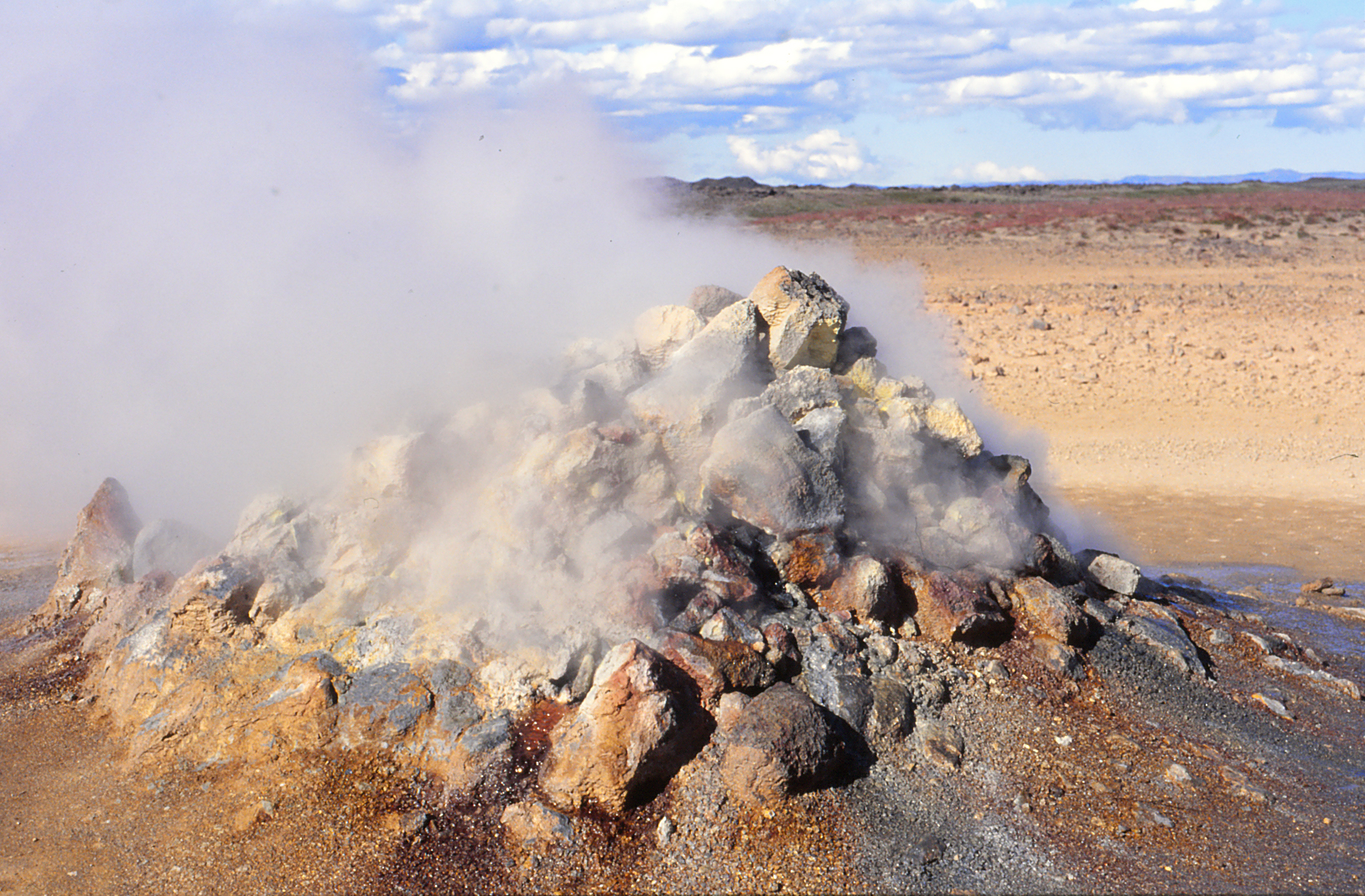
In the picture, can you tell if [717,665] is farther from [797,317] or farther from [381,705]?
[797,317]

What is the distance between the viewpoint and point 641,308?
5.21m

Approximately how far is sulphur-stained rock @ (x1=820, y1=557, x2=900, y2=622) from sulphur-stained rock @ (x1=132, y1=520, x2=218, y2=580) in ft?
9.44

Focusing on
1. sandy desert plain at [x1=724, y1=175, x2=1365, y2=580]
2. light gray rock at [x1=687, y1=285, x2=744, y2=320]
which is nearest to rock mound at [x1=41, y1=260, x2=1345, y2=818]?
light gray rock at [x1=687, y1=285, x2=744, y2=320]

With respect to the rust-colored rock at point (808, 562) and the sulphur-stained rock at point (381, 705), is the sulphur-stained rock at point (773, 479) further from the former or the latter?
the sulphur-stained rock at point (381, 705)

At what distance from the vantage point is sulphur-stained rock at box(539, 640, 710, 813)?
326cm

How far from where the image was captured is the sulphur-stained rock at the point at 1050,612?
4.09 m

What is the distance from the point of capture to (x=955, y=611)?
398 cm

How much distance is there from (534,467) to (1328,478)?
760 cm

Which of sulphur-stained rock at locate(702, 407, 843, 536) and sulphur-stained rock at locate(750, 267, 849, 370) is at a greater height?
sulphur-stained rock at locate(750, 267, 849, 370)

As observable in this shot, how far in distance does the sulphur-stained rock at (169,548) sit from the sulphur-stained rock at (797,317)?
2.82 meters

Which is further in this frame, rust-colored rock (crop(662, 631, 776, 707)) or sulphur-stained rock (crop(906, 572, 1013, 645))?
sulphur-stained rock (crop(906, 572, 1013, 645))

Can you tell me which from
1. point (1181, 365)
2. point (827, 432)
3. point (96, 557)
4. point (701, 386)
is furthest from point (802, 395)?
point (1181, 365)

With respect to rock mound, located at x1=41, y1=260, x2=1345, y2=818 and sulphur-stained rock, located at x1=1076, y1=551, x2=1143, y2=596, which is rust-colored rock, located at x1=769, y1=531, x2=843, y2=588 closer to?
rock mound, located at x1=41, y1=260, x2=1345, y2=818

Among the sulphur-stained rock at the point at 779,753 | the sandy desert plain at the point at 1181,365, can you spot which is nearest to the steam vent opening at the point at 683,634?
the sulphur-stained rock at the point at 779,753
